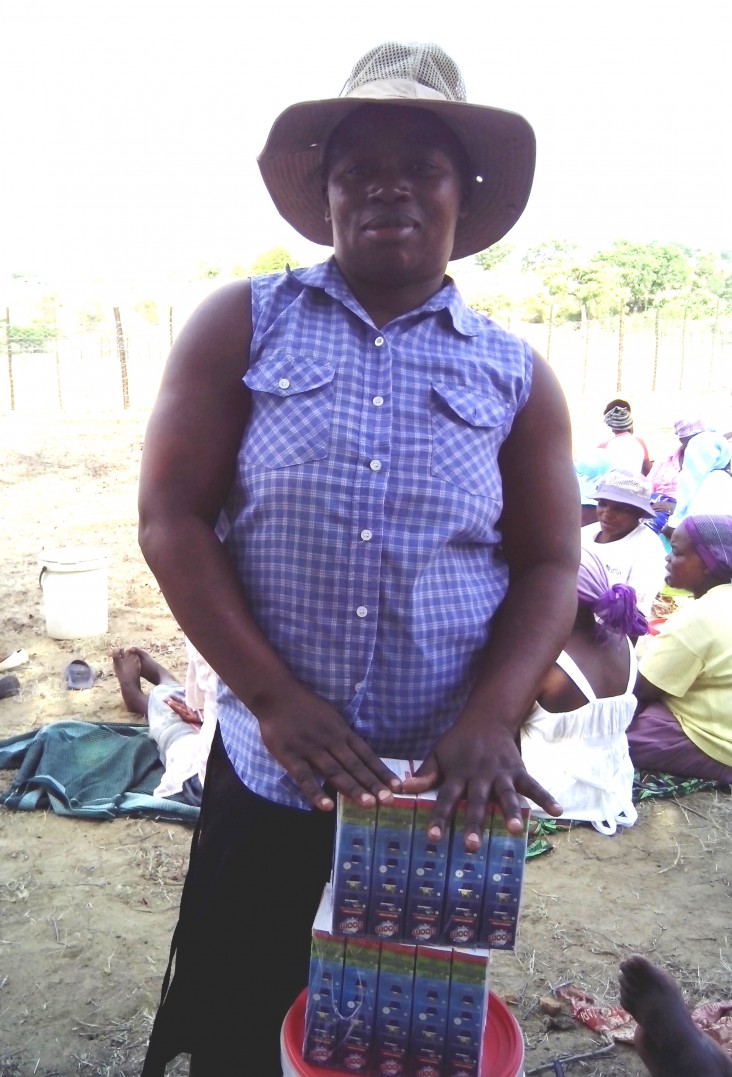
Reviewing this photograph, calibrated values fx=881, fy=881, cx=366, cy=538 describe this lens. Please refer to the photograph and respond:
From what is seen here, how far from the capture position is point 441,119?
1.33 meters

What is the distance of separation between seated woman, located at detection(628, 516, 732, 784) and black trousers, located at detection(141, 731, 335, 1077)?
9.06 feet

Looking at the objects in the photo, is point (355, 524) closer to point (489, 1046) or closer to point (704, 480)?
point (489, 1046)

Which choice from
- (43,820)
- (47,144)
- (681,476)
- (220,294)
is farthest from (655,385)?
(47,144)

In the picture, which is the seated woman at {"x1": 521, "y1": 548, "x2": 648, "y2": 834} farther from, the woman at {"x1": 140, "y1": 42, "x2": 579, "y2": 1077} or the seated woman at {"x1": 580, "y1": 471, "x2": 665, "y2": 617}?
the woman at {"x1": 140, "y1": 42, "x2": 579, "y2": 1077}

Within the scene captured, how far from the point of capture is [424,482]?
124cm

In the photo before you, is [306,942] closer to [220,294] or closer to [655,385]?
[220,294]

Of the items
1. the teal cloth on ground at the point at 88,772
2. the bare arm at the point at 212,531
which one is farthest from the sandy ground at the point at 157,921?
the bare arm at the point at 212,531

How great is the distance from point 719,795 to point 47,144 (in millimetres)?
36394

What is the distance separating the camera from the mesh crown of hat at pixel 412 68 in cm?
132

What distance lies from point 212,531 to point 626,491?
417cm

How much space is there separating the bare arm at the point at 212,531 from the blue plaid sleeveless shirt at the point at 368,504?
0.04 meters

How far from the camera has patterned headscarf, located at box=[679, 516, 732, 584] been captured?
3889mm

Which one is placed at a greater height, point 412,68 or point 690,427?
point 412,68

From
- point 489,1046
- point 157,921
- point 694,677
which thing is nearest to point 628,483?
point 694,677
